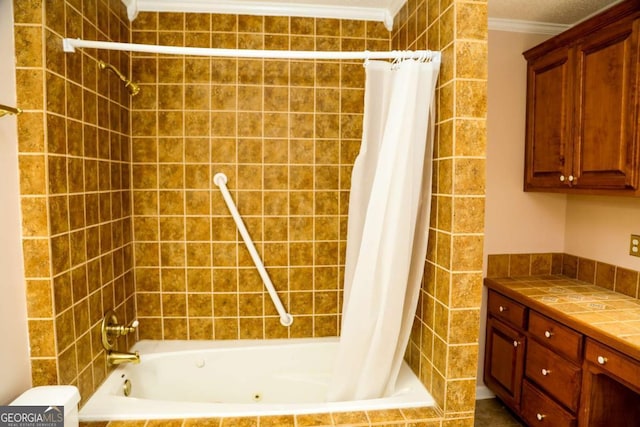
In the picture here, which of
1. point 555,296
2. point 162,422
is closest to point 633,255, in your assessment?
point 555,296

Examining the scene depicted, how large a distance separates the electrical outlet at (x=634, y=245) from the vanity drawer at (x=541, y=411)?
0.91 meters

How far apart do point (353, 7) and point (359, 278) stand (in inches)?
56.1

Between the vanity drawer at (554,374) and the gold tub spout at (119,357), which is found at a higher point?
the gold tub spout at (119,357)

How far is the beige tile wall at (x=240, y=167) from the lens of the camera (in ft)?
6.25

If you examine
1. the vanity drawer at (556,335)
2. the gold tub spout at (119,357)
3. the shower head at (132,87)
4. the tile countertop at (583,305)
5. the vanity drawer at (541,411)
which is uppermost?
the shower head at (132,87)

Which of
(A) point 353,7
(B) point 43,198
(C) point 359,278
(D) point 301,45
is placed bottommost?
(C) point 359,278

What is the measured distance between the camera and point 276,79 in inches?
76.0

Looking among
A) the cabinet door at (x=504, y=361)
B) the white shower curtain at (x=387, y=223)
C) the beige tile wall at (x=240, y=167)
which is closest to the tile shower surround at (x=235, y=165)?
the beige tile wall at (x=240, y=167)

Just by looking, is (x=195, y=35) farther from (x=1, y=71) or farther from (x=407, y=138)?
(x=407, y=138)

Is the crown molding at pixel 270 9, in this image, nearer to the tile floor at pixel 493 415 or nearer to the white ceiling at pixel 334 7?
the white ceiling at pixel 334 7

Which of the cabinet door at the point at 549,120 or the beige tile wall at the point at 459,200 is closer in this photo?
the beige tile wall at the point at 459,200

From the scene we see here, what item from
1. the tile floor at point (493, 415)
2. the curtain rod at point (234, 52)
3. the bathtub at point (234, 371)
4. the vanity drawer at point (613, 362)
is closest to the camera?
the curtain rod at point (234, 52)

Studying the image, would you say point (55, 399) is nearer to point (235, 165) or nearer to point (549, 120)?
point (235, 165)

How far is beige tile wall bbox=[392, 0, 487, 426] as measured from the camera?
4.25 feet
